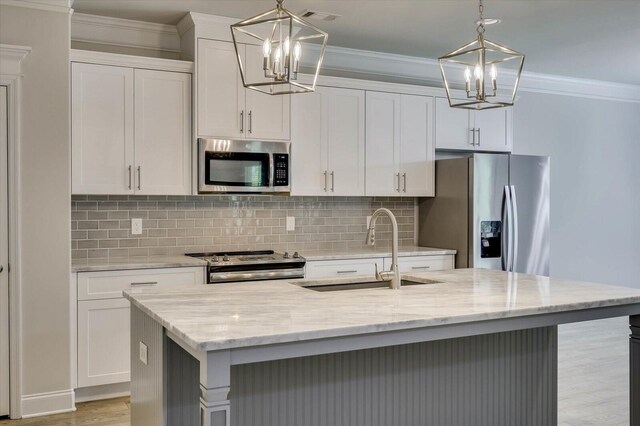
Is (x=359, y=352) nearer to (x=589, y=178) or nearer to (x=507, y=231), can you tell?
(x=507, y=231)

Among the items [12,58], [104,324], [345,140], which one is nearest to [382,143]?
[345,140]

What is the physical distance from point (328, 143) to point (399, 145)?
69 centimetres

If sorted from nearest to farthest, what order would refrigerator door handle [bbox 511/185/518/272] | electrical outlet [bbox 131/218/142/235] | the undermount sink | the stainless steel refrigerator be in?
the undermount sink
electrical outlet [bbox 131/218/142/235]
the stainless steel refrigerator
refrigerator door handle [bbox 511/185/518/272]

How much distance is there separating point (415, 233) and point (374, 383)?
3275 millimetres

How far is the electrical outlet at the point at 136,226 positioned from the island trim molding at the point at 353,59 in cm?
129

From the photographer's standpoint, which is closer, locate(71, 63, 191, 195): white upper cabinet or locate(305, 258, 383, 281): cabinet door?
locate(71, 63, 191, 195): white upper cabinet

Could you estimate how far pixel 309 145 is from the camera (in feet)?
16.1

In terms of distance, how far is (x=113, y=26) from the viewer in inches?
177

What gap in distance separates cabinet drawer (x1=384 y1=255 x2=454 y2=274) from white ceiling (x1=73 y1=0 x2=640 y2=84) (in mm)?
1783

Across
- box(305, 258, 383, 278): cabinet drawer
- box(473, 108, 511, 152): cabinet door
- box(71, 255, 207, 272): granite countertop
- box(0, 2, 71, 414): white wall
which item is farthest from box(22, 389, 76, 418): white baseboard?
box(473, 108, 511, 152): cabinet door

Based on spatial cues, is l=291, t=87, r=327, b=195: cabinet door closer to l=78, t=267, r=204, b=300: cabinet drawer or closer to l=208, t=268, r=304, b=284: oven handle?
l=208, t=268, r=304, b=284: oven handle

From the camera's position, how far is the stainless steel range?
14.0 feet

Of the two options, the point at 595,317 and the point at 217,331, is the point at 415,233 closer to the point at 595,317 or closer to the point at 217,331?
the point at 595,317

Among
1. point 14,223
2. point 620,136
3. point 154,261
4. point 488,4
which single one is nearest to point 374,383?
point 154,261
